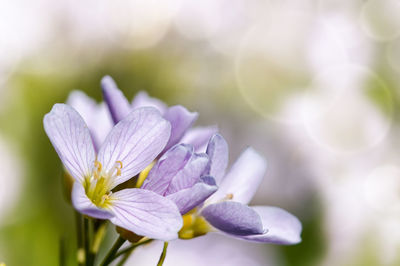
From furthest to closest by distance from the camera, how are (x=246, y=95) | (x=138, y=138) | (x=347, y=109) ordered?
1. (x=246, y=95)
2. (x=347, y=109)
3. (x=138, y=138)

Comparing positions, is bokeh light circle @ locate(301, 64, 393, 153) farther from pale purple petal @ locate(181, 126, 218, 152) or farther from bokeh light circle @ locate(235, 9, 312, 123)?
pale purple petal @ locate(181, 126, 218, 152)

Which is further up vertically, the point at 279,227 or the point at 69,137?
the point at 69,137

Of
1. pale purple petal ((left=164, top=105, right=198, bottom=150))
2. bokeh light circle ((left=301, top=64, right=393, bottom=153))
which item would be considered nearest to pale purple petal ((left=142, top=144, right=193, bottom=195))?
pale purple petal ((left=164, top=105, right=198, bottom=150))

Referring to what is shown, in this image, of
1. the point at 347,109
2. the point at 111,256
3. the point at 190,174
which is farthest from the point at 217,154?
the point at 347,109

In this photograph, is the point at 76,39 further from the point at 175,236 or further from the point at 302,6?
the point at 175,236

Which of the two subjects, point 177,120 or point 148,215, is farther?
point 177,120

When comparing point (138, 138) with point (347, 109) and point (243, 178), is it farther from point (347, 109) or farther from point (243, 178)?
point (347, 109)

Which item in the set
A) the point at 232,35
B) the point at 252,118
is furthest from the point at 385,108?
the point at 232,35
